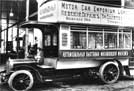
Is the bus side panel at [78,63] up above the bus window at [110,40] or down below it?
below

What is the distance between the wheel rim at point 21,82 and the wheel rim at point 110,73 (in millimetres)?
3049

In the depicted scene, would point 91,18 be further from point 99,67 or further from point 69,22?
point 99,67

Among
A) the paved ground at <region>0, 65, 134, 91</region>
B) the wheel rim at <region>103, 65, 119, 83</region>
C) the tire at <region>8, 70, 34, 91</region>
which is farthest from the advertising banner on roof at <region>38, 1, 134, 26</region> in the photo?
the paved ground at <region>0, 65, 134, 91</region>

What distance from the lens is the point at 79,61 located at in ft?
29.0

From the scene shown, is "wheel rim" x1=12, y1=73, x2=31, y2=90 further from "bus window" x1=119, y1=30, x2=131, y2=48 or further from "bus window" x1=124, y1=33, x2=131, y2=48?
"bus window" x1=124, y1=33, x2=131, y2=48

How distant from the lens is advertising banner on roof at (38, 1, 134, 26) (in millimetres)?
8438

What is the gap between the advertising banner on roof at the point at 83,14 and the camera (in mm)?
8438

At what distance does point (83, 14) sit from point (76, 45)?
1187 millimetres

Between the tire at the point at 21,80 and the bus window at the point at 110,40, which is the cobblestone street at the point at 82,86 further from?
the bus window at the point at 110,40

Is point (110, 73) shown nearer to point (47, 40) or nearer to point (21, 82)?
point (47, 40)

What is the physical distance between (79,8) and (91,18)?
0.62 m

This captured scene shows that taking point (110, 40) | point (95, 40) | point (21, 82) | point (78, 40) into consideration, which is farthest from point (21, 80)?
point (110, 40)

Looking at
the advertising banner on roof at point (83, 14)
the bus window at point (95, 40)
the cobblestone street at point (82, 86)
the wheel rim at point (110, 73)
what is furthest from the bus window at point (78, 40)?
the cobblestone street at point (82, 86)

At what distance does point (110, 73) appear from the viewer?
365 inches
